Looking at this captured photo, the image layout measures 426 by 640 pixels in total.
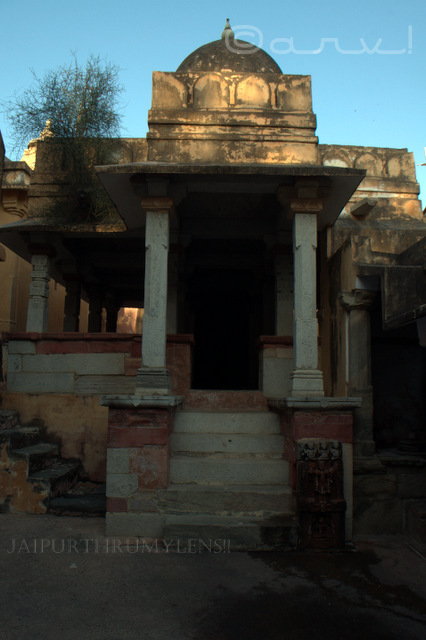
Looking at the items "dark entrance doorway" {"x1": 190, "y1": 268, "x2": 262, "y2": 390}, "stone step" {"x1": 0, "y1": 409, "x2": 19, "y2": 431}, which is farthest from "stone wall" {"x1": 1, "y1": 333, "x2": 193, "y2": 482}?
"dark entrance doorway" {"x1": 190, "y1": 268, "x2": 262, "y2": 390}

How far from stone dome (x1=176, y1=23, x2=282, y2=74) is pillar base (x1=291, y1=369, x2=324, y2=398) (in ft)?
17.6

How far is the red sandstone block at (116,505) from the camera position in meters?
4.53

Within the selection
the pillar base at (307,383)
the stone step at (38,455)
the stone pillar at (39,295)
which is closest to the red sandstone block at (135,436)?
the stone step at (38,455)

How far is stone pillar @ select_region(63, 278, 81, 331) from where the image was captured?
10.1 metres

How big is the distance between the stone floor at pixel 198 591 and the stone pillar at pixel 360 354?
155 cm

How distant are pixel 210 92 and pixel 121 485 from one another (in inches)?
233

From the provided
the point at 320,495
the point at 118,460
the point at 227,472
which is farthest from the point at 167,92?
the point at 320,495

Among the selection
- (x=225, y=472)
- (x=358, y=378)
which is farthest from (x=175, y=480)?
(x=358, y=378)

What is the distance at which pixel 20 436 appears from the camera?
570cm

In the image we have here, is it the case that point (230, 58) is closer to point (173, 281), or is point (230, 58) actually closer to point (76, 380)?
point (173, 281)

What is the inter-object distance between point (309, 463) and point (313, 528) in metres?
0.59

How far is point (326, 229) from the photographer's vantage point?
7512mm

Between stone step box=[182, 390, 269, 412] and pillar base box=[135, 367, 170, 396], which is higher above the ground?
pillar base box=[135, 367, 170, 396]

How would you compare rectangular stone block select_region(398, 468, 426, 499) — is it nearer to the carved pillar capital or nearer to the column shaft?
the carved pillar capital
